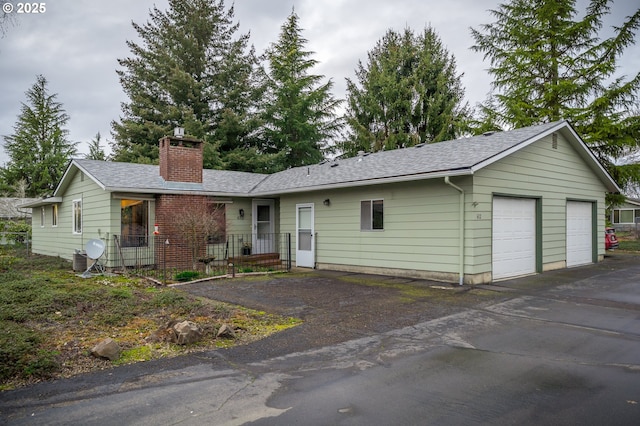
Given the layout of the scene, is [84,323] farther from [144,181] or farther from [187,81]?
[187,81]

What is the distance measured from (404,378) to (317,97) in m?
26.1

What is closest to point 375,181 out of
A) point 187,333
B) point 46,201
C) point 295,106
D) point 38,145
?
point 187,333

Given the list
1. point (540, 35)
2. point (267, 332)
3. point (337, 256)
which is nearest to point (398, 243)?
point (337, 256)

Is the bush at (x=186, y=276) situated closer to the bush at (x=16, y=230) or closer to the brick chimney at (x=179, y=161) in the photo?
the brick chimney at (x=179, y=161)

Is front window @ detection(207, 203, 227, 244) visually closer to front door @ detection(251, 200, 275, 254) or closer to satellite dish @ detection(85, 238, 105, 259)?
front door @ detection(251, 200, 275, 254)

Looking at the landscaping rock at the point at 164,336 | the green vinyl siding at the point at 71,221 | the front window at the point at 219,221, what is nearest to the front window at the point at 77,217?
the green vinyl siding at the point at 71,221

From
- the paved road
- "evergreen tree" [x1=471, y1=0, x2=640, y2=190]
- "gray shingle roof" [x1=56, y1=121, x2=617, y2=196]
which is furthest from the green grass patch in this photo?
"evergreen tree" [x1=471, y1=0, x2=640, y2=190]

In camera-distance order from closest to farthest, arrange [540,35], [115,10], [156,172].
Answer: [115,10]
[156,172]
[540,35]

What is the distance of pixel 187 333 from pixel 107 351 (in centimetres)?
93

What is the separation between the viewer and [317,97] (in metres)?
28.6

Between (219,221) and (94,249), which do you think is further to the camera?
(219,221)

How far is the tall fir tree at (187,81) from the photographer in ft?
87.1

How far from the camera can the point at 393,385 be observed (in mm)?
4121

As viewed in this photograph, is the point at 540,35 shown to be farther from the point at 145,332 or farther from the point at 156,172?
the point at 145,332
